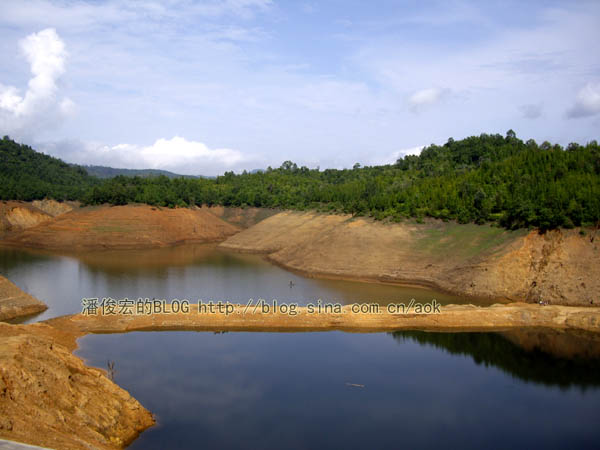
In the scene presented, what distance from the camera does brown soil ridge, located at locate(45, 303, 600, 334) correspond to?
29.4 m

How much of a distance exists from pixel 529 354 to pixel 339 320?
10246 millimetres

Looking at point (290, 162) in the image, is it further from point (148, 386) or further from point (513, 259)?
point (148, 386)

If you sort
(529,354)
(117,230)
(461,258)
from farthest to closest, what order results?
(117,230) < (461,258) < (529,354)

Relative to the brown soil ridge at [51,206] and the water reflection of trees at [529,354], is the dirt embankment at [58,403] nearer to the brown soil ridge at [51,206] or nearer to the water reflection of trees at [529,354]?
the water reflection of trees at [529,354]

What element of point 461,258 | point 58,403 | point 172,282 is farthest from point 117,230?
point 58,403

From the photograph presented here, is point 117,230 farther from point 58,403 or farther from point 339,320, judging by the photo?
point 58,403

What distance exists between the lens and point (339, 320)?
30.5 meters

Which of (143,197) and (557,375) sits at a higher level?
(143,197)

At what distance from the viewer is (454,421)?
18203mm

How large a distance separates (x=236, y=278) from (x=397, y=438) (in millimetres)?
30216

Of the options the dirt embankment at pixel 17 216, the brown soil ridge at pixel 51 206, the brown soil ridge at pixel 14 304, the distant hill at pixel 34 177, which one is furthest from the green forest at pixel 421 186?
the brown soil ridge at pixel 14 304

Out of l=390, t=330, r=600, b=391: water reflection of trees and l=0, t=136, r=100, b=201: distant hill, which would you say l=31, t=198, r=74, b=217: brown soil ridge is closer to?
l=0, t=136, r=100, b=201: distant hill

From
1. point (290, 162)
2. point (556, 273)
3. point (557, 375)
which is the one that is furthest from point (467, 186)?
point (290, 162)

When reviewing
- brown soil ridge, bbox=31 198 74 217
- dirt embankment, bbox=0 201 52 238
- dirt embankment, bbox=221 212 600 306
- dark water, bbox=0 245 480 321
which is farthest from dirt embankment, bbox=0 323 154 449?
brown soil ridge, bbox=31 198 74 217
